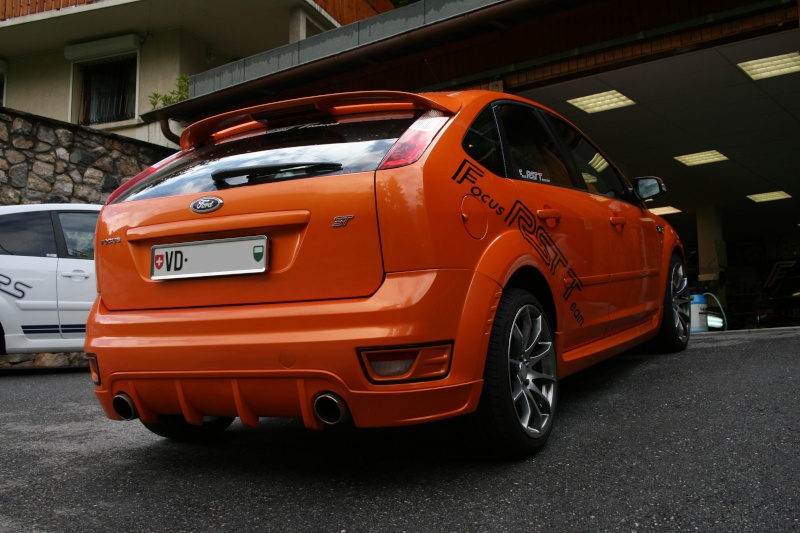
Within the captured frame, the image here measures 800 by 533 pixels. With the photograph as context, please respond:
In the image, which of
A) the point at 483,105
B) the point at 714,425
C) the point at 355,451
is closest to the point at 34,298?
the point at 355,451

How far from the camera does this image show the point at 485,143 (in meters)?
2.88

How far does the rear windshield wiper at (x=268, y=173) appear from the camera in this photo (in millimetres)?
2514

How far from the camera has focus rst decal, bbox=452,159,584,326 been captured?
2641 millimetres

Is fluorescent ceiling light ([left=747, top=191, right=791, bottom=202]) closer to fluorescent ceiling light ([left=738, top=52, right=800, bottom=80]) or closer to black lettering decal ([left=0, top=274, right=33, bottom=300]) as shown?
fluorescent ceiling light ([left=738, top=52, right=800, bottom=80])

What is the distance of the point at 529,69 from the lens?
9078mm

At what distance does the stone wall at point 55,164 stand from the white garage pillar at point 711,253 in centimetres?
1499

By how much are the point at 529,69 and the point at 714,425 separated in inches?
269

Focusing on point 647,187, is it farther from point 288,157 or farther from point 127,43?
point 127,43

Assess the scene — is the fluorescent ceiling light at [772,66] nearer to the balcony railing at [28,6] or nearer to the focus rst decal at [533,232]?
the focus rst decal at [533,232]

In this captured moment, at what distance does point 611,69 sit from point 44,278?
261 inches

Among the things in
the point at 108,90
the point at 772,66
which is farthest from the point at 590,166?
the point at 108,90

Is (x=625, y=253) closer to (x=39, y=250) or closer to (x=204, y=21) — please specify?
(x=39, y=250)

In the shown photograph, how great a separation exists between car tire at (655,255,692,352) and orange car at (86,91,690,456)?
2080 mm

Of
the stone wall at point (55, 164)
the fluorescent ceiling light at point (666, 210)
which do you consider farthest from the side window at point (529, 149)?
the fluorescent ceiling light at point (666, 210)
